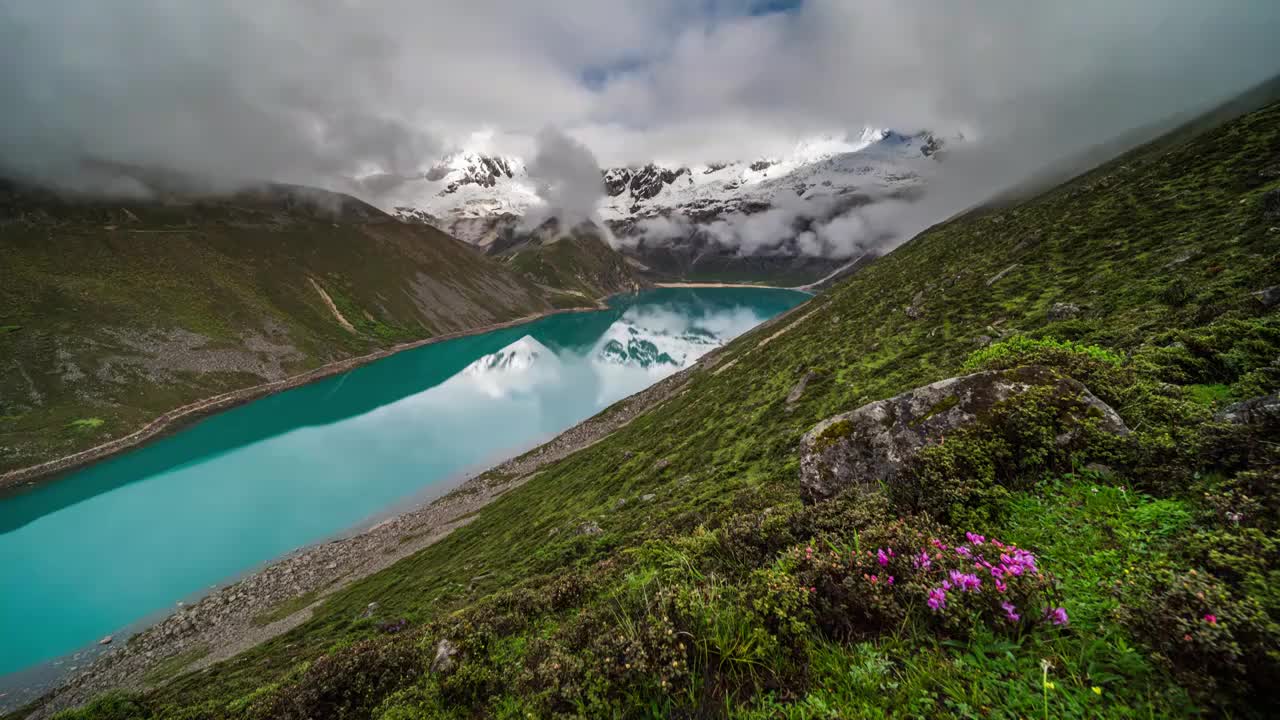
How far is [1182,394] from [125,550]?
78.2 m

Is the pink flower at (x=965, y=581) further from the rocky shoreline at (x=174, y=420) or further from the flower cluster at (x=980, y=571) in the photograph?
the rocky shoreline at (x=174, y=420)

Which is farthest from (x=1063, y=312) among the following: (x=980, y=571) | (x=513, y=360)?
(x=513, y=360)

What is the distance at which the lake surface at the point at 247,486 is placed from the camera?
3906cm

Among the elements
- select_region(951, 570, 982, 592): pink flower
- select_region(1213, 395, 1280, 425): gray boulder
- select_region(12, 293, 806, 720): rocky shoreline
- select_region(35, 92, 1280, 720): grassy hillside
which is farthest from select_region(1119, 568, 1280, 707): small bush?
select_region(12, 293, 806, 720): rocky shoreline

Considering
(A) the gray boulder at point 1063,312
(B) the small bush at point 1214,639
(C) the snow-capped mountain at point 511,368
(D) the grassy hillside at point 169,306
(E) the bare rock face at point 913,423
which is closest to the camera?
(B) the small bush at point 1214,639

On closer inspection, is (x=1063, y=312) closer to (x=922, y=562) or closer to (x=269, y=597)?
(x=922, y=562)

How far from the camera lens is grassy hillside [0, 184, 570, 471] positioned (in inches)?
3108

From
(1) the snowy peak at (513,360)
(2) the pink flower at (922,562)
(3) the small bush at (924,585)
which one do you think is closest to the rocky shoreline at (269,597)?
(3) the small bush at (924,585)

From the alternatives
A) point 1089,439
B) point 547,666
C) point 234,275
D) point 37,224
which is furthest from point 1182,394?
point 37,224

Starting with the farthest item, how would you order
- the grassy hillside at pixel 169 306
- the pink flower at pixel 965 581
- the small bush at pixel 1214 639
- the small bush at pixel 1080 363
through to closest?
the grassy hillside at pixel 169 306
the small bush at pixel 1080 363
the pink flower at pixel 965 581
the small bush at pixel 1214 639

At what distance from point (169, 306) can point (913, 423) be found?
6314 inches

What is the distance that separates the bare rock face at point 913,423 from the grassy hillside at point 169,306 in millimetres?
112079

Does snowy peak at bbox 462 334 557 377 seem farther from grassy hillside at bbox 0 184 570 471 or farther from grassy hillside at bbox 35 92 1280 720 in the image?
grassy hillside at bbox 35 92 1280 720

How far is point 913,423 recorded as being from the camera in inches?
288
